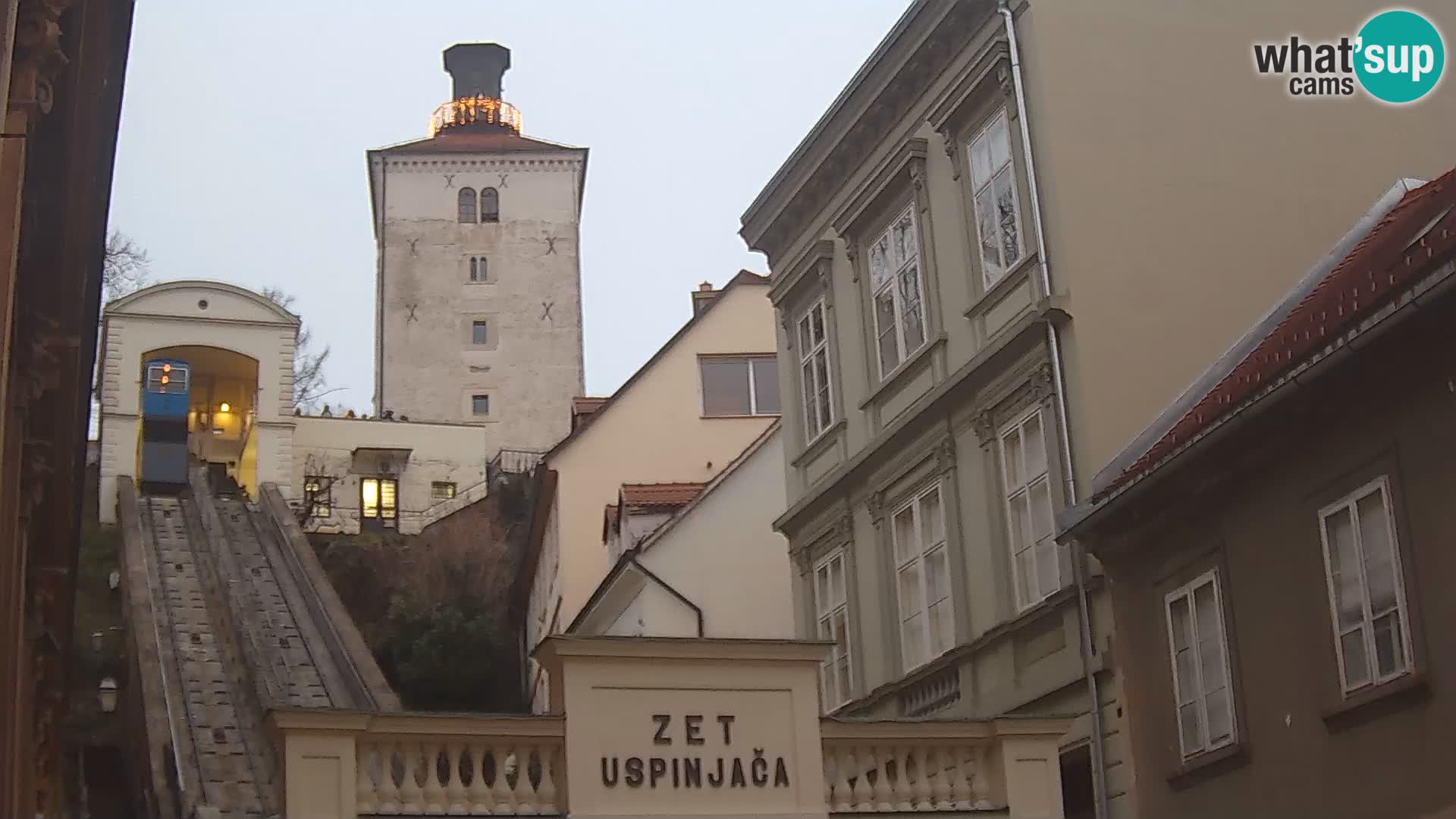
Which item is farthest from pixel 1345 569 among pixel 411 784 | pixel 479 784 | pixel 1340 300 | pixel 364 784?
pixel 364 784

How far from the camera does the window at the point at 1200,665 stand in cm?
1605

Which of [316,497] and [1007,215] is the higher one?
[316,497]

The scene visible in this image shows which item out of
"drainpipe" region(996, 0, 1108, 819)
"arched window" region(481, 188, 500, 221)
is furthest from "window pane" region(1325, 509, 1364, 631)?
"arched window" region(481, 188, 500, 221)

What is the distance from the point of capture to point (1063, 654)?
18.5 m

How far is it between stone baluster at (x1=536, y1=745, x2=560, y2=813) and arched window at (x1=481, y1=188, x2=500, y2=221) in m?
72.3

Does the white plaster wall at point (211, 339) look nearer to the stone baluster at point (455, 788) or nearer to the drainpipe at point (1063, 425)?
the drainpipe at point (1063, 425)

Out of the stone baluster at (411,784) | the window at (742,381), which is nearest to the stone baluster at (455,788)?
the stone baluster at (411,784)

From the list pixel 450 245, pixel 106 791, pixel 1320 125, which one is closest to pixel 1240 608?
pixel 1320 125

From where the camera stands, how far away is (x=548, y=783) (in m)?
14.5

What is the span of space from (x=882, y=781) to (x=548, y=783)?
2.61 m

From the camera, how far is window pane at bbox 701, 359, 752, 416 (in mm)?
38781

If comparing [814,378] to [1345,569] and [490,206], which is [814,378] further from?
[490,206]

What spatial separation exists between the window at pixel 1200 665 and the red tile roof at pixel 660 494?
16942 millimetres

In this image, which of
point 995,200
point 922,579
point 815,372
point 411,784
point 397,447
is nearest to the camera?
point 411,784
